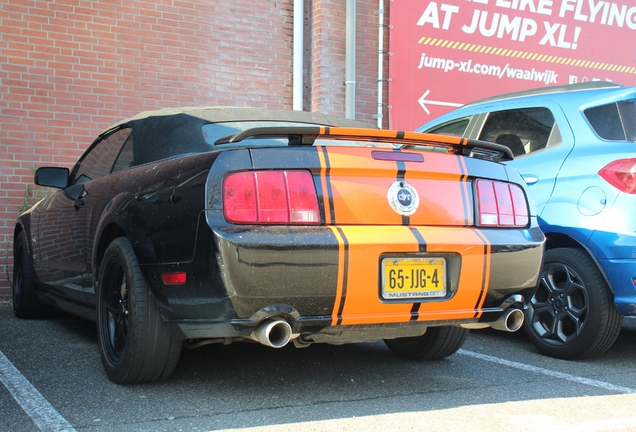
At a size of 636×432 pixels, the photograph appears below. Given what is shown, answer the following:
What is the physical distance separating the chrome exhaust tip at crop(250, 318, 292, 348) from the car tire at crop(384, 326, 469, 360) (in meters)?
1.44

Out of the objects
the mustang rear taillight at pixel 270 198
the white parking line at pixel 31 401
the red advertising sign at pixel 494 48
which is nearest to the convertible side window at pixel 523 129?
the mustang rear taillight at pixel 270 198

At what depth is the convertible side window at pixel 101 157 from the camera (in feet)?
15.1

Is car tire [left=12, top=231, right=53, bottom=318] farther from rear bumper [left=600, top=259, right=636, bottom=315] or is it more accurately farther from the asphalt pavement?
rear bumper [left=600, top=259, right=636, bottom=315]

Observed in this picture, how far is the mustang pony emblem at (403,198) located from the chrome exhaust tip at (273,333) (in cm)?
72

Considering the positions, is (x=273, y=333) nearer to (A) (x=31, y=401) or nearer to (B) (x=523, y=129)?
(A) (x=31, y=401)

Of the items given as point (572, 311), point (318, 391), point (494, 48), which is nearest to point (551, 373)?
point (572, 311)

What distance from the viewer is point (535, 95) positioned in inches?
210

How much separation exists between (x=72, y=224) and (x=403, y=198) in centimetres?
242

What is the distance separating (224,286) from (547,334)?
264 cm

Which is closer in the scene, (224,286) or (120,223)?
(224,286)

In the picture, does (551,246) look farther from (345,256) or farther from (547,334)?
(345,256)

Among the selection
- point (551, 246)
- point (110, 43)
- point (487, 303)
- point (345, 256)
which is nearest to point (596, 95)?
point (551, 246)

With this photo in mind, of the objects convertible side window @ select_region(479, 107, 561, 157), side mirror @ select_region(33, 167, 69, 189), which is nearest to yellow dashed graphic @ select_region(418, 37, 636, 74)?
convertible side window @ select_region(479, 107, 561, 157)

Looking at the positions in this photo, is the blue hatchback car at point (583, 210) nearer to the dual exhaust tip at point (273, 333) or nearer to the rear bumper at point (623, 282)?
the rear bumper at point (623, 282)
